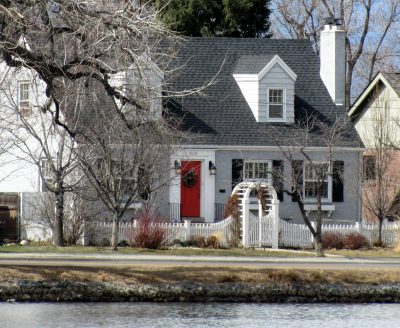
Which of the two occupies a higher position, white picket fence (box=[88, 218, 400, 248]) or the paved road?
white picket fence (box=[88, 218, 400, 248])

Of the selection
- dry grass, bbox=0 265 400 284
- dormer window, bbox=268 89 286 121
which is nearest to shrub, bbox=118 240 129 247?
dormer window, bbox=268 89 286 121

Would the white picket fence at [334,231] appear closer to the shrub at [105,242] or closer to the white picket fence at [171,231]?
the white picket fence at [171,231]

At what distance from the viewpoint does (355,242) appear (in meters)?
38.5

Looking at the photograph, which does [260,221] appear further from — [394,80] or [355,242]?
[394,80]

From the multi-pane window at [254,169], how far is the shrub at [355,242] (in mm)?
5068

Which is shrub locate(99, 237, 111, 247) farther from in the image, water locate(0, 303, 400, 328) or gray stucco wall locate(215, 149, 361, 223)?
water locate(0, 303, 400, 328)

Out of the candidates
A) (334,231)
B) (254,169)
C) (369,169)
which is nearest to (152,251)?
(334,231)

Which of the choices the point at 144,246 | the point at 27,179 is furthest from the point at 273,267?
the point at 27,179

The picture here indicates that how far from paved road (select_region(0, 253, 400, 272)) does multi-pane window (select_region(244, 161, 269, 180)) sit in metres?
9.10

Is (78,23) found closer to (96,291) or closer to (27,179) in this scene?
(96,291)

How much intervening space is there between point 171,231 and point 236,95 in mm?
8423

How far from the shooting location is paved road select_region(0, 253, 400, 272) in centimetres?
2922

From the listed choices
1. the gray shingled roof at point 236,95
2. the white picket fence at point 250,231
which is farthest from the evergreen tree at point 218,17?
the white picket fence at point 250,231

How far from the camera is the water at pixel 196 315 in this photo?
22.5 meters
